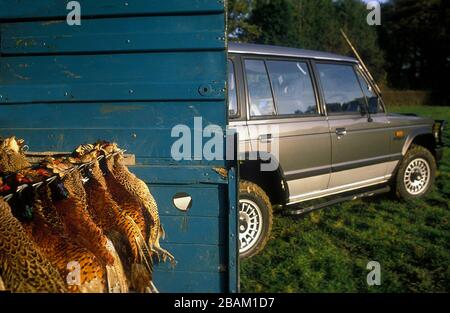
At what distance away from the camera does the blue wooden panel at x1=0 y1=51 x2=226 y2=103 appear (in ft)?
7.75

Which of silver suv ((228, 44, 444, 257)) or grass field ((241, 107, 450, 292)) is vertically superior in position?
silver suv ((228, 44, 444, 257))

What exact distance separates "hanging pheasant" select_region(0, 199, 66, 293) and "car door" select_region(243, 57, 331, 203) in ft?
6.67

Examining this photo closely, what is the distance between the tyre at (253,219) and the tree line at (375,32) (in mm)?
21944

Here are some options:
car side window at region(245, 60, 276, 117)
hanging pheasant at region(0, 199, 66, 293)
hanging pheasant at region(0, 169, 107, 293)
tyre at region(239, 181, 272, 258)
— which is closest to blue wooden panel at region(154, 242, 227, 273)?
hanging pheasant at region(0, 169, 107, 293)

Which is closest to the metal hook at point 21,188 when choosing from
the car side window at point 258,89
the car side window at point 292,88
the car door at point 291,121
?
the car door at point 291,121

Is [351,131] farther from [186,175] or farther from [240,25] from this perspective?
[240,25]

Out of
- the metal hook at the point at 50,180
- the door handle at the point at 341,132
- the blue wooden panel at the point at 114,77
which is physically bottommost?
the metal hook at the point at 50,180

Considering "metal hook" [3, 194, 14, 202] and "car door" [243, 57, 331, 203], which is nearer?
"metal hook" [3, 194, 14, 202]

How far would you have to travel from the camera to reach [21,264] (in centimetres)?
193

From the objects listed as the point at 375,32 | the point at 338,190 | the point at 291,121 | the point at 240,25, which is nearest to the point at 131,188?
the point at 291,121

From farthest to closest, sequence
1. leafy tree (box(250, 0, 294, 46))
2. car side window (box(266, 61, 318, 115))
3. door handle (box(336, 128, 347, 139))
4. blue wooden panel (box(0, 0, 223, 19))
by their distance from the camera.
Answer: leafy tree (box(250, 0, 294, 46)) → door handle (box(336, 128, 347, 139)) → car side window (box(266, 61, 318, 115)) → blue wooden panel (box(0, 0, 223, 19))

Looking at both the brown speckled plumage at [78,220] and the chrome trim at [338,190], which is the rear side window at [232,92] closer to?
the chrome trim at [338,190]

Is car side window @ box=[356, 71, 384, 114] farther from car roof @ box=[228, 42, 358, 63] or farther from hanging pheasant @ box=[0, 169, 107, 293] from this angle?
hanging pheasant @ box=[0, 169, 107, 293]

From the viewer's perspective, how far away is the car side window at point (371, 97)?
184 inches
